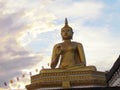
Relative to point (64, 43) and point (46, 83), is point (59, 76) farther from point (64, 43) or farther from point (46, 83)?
point (64, 43)

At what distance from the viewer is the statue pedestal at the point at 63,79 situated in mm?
23062

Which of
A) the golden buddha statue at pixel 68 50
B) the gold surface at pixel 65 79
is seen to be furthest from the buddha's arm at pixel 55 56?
the gold surface at pixel 65 79

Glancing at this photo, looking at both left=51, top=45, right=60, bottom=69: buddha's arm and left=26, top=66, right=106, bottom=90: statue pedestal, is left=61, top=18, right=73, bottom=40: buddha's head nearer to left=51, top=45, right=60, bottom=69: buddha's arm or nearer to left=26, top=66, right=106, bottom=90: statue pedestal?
left=51, top=45, right=60, bottom=69: buddha's arm

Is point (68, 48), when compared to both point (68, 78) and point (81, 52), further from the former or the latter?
point (68, 78)

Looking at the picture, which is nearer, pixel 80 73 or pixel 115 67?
pixel 80 73

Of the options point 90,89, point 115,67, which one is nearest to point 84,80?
point 90,89

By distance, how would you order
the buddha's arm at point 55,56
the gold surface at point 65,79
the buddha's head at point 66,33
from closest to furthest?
the gold surface at point 65,79, the buddha's head at point 66,33, the buddha's arm at point 55,56

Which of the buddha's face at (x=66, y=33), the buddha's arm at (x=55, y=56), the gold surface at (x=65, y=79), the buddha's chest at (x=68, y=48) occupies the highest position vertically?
the buddha's face at (x=66, y=33)

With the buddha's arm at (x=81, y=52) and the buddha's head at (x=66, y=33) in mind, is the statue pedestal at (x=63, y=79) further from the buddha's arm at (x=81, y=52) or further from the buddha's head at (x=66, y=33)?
the buddha's head at (x=66, y=33)

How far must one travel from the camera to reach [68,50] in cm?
2580

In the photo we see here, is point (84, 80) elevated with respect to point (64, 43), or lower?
lower

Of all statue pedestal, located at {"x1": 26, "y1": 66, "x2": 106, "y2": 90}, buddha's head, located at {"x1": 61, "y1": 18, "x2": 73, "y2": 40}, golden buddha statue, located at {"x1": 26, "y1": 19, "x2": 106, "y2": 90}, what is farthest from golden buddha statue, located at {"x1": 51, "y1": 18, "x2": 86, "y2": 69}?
statue pedestal, located at {"x1": 26, "y1": 66, "x2": 106, "y2": 90}

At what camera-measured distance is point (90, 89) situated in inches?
819

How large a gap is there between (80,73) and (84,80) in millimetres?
365
